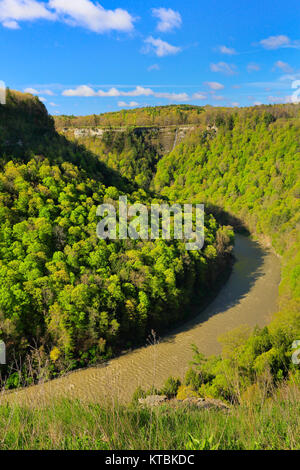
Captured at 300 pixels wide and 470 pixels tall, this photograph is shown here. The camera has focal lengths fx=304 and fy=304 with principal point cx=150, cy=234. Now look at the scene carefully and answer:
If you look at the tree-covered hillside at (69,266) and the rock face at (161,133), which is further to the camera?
the rock face at (161,133)

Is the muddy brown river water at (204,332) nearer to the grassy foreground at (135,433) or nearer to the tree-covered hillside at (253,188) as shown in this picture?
the tree-covered hillside at (253,188)

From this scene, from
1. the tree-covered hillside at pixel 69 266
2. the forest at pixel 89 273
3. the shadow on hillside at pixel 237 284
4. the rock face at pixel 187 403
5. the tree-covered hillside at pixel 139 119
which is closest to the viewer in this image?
the rock face at pixel 187 403

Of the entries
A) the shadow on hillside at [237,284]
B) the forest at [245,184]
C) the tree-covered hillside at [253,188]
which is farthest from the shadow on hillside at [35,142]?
Result: the tree-covered hillside at [253,188]

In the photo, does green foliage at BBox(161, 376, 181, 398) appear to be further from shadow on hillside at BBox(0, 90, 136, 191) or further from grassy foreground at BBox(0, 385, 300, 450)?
shadow on hillside at BBox(0, 90, 136, 191)

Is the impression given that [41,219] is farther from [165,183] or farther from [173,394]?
[165,183]

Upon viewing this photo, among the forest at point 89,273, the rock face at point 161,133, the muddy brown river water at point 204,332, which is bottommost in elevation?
the muddy brown river water at point 204,332

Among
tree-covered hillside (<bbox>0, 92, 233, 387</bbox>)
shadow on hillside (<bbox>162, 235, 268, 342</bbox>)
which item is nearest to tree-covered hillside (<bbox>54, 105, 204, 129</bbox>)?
shadow on hillside (<bbox>162, 235, 268, 342</bbox>)

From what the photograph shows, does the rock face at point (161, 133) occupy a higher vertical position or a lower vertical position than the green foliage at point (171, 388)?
higher
